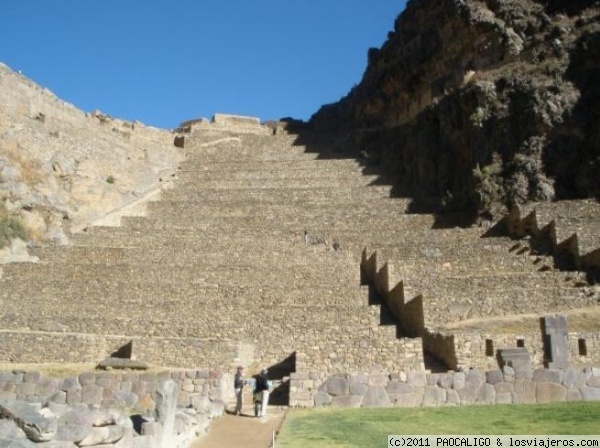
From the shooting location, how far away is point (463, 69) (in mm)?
37969

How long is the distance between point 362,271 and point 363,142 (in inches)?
784

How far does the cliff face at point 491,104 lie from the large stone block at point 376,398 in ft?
59.1

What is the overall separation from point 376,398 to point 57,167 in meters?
25.8

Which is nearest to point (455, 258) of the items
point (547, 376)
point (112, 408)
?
point (547, 376)

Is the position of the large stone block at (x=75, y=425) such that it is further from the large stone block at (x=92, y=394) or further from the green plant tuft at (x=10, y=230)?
the green plant tuft at (x=10, y=230)

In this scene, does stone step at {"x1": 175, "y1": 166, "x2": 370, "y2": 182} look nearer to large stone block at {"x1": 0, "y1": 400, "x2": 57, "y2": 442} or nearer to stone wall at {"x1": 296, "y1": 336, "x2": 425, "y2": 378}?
stone wall at {"x1": 296, "y1": 336, "x2": 425, "y2": 378}

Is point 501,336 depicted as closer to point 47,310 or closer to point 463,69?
point 47,310

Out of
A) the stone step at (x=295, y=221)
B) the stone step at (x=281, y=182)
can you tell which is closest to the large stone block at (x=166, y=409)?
the stone step at (x=295, y=221)

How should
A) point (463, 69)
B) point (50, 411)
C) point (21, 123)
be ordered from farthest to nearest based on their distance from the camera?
1. point (463, 69)
2. point (21, 123)
3. point (50, 411)

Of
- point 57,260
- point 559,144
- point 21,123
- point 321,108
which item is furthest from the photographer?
point 321,108

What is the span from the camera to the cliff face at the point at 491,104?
2950cm

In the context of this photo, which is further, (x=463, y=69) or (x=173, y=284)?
(x=463, y=69)

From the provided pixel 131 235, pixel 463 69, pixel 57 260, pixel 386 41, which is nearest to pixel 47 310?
pixel 57 260

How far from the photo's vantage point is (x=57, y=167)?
3419 cm
